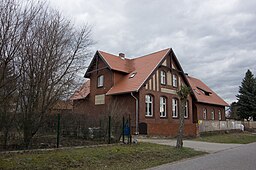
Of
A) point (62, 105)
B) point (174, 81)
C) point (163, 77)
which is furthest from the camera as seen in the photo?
point (174, 81)

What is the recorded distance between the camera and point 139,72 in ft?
96.2

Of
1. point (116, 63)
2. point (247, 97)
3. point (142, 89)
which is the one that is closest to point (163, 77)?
point (142, 89)

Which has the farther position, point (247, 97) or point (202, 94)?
point (247, 97)

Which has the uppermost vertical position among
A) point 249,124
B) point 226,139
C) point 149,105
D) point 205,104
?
point 205,104

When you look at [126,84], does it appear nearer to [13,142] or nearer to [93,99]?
[93,99]

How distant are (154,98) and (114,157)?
16998mm

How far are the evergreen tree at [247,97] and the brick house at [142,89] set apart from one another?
17.0 metres

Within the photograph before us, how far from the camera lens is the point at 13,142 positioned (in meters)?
12.0

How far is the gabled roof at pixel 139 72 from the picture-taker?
2720 centimetres

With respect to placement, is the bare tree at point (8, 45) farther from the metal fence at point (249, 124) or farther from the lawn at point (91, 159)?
the metal fence at point (249, 124)

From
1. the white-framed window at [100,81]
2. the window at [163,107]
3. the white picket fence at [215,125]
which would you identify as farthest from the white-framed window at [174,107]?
the white-framed window at [100,81]

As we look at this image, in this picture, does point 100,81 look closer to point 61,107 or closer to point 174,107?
point 174,107

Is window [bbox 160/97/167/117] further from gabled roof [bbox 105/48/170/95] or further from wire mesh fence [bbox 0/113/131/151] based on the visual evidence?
wire mesh fence [bbox 0/113/131/151]

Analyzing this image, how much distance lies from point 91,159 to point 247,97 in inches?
1686
